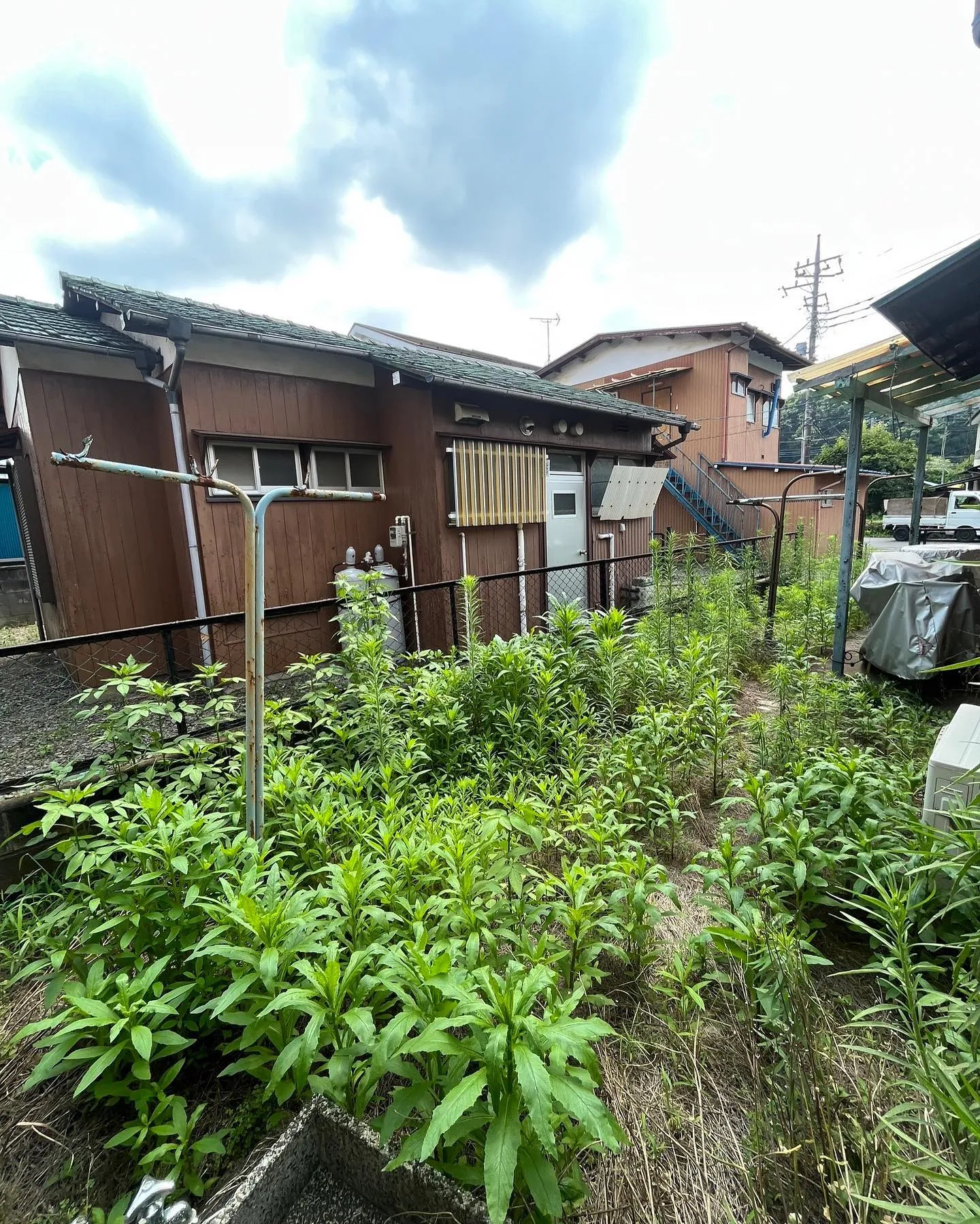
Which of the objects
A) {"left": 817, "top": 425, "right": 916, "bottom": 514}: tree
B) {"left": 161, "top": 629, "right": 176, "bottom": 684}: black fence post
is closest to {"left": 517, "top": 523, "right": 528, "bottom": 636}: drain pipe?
{"left": 161, "top": 629, "right": 176, "bottom": 684}: black fence post

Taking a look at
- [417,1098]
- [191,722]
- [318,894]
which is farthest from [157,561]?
[417,1098]

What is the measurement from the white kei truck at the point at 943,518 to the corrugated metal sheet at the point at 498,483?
28.5 feet

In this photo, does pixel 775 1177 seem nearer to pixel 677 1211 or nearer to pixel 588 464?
pixel 677 1211

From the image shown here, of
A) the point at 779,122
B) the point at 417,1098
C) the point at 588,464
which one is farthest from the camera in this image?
the point at 588,464

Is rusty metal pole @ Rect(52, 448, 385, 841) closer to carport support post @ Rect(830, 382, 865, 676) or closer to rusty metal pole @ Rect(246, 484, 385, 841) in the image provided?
rusty metal pole @ Rect(246, 484, 385, 841)

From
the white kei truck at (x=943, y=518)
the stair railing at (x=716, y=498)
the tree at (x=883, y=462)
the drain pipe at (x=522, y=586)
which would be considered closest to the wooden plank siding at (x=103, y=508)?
the drain pipe at (x=522, y=586)

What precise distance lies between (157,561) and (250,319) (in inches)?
98.8

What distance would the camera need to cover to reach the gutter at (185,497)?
161 inches

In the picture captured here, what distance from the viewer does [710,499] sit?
42.8 feet

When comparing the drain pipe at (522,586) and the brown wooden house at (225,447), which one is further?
the drain pipe at (522,586)

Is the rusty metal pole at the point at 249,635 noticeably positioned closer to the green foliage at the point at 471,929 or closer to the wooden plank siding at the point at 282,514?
the green foliage at the point at 471,929

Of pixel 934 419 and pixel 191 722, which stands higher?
pixel 934 419

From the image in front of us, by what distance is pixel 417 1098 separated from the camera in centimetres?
107

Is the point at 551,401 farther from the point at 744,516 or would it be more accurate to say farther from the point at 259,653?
the point at 744,516
